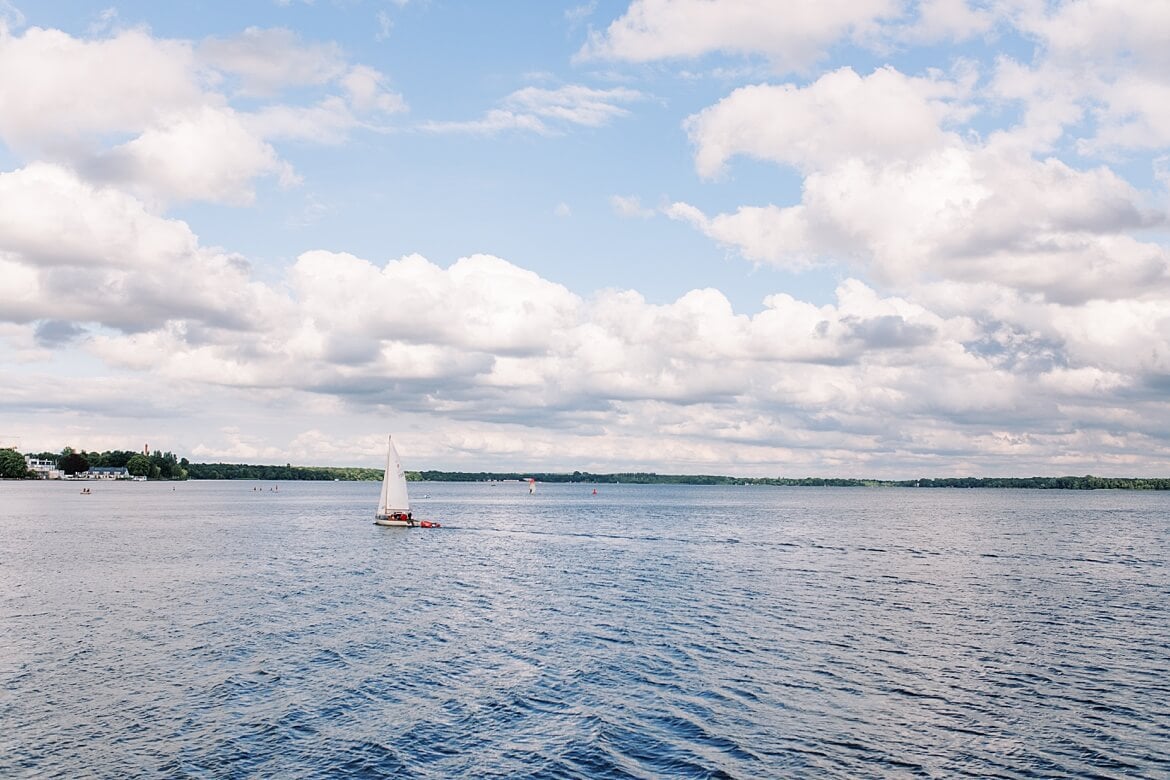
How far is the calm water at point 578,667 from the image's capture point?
31875 millimetres

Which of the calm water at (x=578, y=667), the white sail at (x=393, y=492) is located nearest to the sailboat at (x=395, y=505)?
the white sail at (x=393, y=492)

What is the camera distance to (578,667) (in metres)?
45.4

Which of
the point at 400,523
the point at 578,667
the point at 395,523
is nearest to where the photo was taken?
the point at 578,667

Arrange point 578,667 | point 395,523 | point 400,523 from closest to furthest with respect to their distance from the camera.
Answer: point 578,667 < point 395,523 < point 400,523

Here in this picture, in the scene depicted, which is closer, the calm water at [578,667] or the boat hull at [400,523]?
the calm water at [578,667]

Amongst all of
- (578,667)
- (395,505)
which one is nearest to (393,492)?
(395,505)

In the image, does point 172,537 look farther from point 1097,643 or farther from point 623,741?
point 1097,643

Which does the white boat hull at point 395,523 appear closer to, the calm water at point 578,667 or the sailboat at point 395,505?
the sailboat at point 395,505

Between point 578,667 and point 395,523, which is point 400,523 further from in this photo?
point 578,667

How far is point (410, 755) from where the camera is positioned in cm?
Answer: 3195

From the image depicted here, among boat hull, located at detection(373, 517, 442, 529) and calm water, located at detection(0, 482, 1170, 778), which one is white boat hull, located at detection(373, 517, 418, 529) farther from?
calm water, located at detection(0, 482, 1170, 778)

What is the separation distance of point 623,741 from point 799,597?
129 feet

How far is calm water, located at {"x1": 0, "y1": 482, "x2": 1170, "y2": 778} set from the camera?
31.9m

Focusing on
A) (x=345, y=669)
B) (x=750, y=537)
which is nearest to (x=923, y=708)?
(x=345, y=669)
